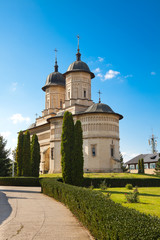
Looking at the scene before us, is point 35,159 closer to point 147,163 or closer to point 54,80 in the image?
point 54,80

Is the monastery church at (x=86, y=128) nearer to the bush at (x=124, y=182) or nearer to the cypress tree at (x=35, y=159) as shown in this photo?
the cypress tree at (x=35, y=159)

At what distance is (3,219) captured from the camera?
891cm

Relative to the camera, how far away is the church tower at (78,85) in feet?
135

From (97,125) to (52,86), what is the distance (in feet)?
53.2

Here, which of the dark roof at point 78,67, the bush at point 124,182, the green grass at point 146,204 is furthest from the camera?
the dark roof at point 78,67

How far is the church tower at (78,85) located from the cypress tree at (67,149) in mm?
18533

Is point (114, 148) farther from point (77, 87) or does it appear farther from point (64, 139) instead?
point (64, 139)

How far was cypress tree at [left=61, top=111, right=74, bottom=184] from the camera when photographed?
2050cm

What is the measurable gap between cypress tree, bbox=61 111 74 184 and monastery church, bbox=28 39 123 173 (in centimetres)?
1489

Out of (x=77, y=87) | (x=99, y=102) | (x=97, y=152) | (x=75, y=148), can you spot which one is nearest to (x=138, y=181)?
(x=75, y=148)

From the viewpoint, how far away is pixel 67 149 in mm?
21109

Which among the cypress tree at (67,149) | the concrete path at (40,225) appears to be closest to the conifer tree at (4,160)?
the cypress tree at (67,149)

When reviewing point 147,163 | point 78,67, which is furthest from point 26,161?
point 147,163

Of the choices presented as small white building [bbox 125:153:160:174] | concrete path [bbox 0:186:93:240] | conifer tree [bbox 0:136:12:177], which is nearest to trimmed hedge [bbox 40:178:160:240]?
concrete path [bbox 0:186:93:240]
